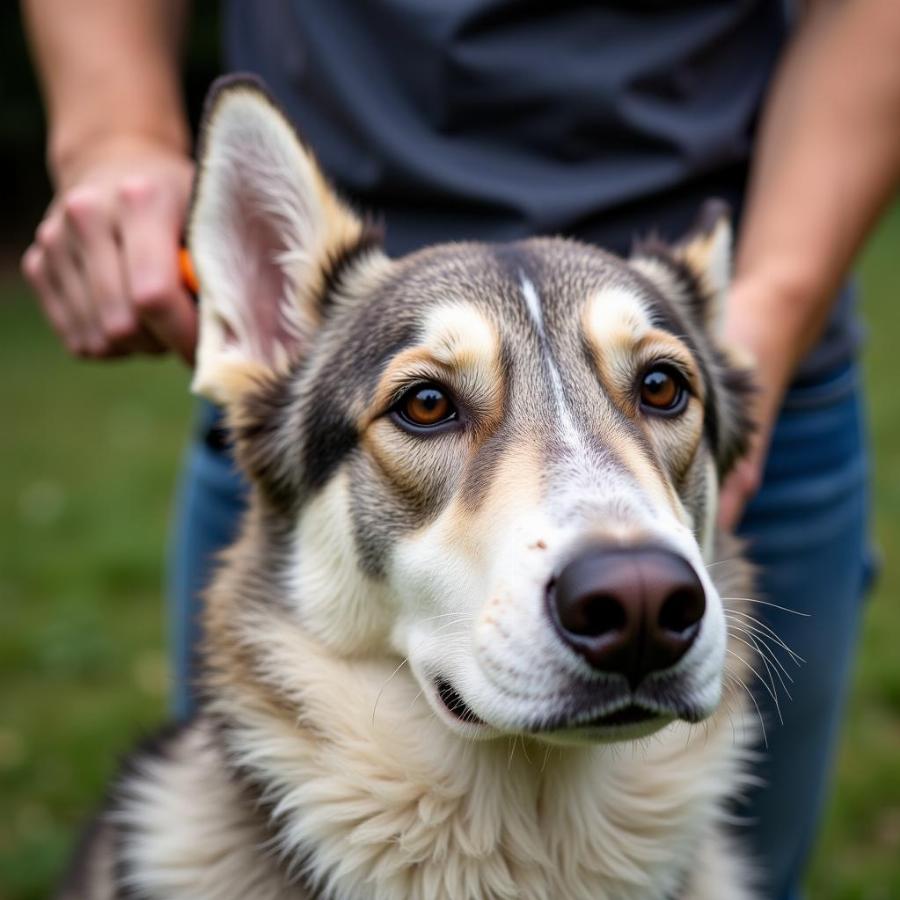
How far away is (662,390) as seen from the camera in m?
2.99

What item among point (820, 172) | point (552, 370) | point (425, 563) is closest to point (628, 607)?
point (425, 563)

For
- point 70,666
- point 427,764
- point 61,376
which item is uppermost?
point 427,764

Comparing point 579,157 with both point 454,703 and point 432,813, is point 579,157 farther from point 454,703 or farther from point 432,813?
point 432,813

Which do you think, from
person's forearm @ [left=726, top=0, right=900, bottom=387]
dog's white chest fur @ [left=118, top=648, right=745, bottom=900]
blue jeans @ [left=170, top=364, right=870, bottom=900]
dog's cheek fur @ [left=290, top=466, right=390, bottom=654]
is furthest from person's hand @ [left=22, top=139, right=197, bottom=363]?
person's forearm @ [left=726, top=0, right=900, bottom=387]

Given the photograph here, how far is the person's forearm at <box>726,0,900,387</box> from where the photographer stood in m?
3.56

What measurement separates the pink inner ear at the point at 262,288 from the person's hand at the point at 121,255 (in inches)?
6.9

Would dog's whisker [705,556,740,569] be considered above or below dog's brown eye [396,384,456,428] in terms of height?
below

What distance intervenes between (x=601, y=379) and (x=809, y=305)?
1.08 m

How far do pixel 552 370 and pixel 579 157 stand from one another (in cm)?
108

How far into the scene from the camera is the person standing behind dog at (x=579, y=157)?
11.3 feet

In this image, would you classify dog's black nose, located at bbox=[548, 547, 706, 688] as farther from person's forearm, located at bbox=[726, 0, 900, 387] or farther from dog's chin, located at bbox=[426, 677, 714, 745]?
person's forearm, located at bbox=[726, 0, 900, 387]

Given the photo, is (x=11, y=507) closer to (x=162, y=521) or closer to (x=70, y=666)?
(x=162, y=521)

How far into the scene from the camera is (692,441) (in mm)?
3004

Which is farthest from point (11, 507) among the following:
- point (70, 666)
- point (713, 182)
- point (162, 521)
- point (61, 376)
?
point (713, 182)
